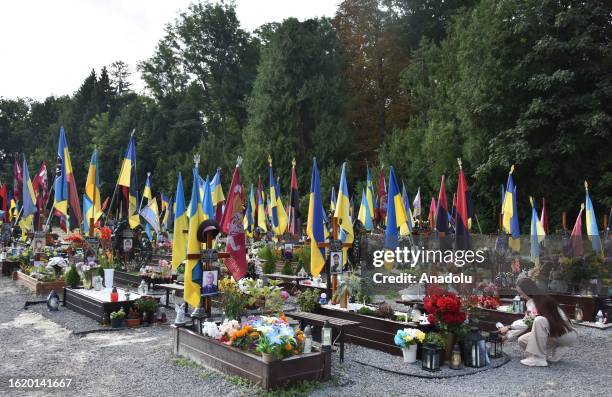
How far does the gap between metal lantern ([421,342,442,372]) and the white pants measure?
5.86ft

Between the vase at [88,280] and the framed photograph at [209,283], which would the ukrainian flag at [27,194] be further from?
the framed photograph at [209,283]

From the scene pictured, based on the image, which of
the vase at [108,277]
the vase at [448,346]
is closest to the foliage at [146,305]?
the vase at [108,277]

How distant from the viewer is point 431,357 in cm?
859

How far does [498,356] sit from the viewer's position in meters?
9.57

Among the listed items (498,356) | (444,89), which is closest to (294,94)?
(444,89)

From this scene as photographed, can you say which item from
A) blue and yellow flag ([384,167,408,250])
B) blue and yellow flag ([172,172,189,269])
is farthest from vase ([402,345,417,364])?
blue and yellow flag ([384,167,408,250])

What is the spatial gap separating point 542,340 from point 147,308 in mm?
8289

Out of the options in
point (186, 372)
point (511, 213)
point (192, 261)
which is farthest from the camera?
point (511, 213)

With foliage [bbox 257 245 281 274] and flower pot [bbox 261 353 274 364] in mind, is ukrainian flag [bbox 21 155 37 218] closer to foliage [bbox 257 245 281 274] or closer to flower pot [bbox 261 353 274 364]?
foliage [bbox 257 245 281 274]

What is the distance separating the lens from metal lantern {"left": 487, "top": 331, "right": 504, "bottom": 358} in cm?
960

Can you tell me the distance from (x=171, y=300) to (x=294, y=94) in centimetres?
2659

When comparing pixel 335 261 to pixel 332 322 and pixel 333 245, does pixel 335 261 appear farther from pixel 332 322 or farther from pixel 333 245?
pixel 332 322

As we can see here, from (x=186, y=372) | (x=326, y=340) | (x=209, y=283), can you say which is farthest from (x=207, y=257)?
(x=326, y=340)

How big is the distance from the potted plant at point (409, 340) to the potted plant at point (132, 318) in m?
6.07
